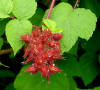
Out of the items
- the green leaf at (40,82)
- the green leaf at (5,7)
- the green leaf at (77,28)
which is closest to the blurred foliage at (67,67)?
the green leaf at (40,82)

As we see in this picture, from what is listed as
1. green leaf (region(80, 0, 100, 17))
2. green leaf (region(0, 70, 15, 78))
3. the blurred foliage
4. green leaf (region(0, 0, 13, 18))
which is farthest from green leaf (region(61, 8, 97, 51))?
green leaf (region(0, 70, 15, 78))

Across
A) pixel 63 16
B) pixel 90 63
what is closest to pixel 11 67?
pixel 90 63

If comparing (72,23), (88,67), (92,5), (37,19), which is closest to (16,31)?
(72,23)

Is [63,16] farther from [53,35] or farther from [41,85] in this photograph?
[41,85]

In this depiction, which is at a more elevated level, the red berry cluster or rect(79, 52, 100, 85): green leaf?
the red berry cluster

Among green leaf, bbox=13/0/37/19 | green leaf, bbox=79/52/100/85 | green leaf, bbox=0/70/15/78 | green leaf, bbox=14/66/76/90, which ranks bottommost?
green leaf, bbox=0/70/15/78

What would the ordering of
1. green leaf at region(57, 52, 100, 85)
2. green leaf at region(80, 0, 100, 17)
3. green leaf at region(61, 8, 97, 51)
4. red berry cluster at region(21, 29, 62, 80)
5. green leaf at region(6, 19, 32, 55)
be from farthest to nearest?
green leaf at region(57, 52, 100, 85) < green leaf at region(80, 0, 100, 17) < green leaf at region(61, 8, 97, 51) < green leaf at region(6, 19, 32, 55) < red berry cluster at region(21, 29, 62, 80)

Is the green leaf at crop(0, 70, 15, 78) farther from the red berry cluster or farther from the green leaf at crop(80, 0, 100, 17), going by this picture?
the red berry cluster

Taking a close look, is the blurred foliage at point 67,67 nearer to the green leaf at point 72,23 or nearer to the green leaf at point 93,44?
the green leaf at point 93,44

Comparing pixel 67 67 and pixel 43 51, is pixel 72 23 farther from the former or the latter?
pixel 67 67
